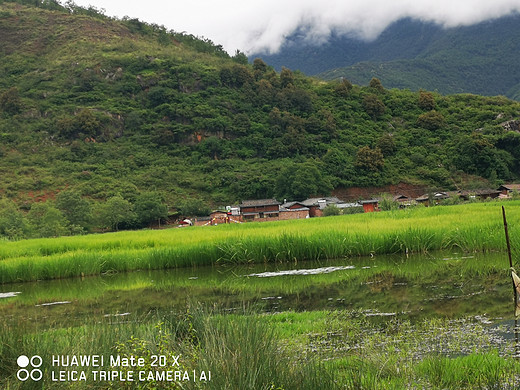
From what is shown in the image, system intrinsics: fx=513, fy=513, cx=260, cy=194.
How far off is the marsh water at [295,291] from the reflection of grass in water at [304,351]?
66 cm

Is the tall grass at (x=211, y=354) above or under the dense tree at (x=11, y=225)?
under

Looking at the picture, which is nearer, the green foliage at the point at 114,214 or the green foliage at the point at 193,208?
the green foliage at the point at 114,214

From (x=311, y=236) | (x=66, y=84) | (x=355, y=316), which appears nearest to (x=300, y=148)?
(x=66, y=84)

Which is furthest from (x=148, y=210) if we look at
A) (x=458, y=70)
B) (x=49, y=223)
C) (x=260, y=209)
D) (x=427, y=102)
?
(x=458, y=70)

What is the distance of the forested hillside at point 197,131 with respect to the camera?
197 feet

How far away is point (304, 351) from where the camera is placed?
18.7ft

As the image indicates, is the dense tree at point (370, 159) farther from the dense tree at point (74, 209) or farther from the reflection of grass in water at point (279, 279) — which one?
the reflection of grass in water at point (279, 279)

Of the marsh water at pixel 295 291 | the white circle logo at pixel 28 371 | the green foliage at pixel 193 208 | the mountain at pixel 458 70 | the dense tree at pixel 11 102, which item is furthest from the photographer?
the mountain at pixel 458 70

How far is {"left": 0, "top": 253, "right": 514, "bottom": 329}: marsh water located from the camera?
7.73 metres

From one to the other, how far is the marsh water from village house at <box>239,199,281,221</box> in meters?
39.2

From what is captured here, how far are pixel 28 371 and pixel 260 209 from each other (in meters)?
51.3

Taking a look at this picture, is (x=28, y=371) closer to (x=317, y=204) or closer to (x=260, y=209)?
(x=260, y=209)

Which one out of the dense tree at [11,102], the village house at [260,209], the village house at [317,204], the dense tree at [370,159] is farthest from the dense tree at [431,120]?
A: the dense tree at [11,102]

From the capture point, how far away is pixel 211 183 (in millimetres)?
63375
